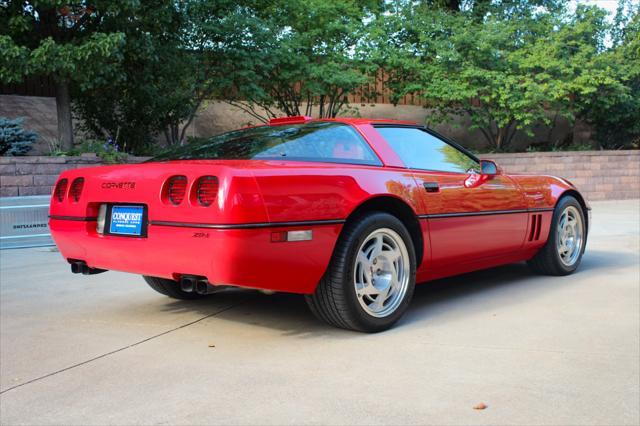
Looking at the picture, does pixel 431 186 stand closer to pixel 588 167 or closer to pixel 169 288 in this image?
pixel 169 288

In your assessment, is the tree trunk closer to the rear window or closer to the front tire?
the rear window

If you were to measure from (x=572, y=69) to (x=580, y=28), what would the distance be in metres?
1.14

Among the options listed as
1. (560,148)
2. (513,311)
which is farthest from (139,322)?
(560,148)

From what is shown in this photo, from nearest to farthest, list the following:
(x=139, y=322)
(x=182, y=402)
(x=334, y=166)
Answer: (x=182, y=402) < (x=334, y=166) < (x=139, y=322)

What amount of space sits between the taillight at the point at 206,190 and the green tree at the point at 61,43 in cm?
697

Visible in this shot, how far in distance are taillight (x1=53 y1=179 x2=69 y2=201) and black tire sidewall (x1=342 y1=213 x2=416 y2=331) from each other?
1.90 meters

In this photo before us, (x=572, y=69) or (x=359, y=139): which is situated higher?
(x=572, y=69)

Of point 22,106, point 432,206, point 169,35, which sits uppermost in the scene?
point 169,35

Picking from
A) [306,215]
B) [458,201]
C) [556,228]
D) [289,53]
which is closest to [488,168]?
[458,201]

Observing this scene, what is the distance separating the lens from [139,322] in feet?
14.6

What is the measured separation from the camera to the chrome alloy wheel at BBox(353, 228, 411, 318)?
409cm

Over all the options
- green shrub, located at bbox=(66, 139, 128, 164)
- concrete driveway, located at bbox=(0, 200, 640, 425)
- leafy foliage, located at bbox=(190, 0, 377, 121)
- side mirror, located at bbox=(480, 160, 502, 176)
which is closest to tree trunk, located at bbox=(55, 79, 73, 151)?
green shrub, located at bbox=(66, 139, 128, 164)

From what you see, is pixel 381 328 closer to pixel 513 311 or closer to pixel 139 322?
pixel 513 311

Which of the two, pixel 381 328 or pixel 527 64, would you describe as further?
pixel 527 64
